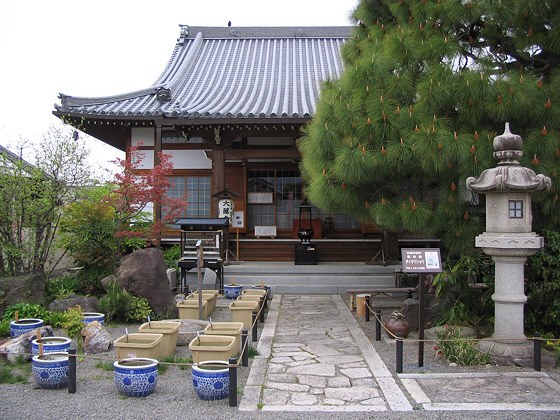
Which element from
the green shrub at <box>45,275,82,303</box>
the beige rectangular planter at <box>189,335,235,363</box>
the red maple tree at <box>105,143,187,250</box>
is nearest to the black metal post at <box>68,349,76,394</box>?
the beige rectangular planter at <box>189,335,235,363</box>

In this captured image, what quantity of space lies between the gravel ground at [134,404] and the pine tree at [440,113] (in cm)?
225

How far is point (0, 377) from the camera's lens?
202 inches

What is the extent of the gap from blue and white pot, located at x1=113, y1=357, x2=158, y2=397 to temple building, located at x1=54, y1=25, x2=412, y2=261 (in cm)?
725

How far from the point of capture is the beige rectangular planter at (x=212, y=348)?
4.98 meters

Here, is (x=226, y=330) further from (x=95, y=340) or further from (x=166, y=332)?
(x=95, y=340)

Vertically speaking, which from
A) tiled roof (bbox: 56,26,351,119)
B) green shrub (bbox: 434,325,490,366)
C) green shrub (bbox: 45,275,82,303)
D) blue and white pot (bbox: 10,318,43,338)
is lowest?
green shrub (bbox: 434,325,490,366)

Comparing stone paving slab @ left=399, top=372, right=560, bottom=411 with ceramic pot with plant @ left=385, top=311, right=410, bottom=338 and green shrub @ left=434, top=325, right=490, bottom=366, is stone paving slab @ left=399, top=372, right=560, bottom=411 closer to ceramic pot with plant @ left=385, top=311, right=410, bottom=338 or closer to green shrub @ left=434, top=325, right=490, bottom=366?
green shrub @ left=434, top=325, right=490, bottom=366

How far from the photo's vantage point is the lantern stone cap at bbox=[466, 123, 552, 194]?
5480 millimetres

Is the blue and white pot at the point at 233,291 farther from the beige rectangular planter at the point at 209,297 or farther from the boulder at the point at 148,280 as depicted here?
the boulder at the point at 148,280

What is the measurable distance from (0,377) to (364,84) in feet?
19.8

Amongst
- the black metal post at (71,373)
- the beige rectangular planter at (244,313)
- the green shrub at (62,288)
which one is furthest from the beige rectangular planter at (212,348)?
the green shrub at (62,288)

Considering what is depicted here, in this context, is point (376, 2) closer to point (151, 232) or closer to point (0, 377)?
point (151, 232)

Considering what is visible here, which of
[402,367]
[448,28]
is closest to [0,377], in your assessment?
[402,367]

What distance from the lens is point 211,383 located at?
449cm
